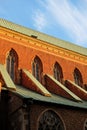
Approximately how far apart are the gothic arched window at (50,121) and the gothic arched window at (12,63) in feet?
18.6

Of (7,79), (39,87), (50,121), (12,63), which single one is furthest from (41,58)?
(50,121)

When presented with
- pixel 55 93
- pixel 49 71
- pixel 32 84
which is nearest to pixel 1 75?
pixel 32 84

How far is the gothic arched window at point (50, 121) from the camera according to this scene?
15.1 m

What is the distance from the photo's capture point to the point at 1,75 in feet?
58.5

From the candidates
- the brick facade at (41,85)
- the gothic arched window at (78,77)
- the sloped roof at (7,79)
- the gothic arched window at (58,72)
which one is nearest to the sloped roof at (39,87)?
the brick facade at (41,85)

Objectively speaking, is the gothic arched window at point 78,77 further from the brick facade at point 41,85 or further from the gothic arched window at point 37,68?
the gothic arched window at point 37,68

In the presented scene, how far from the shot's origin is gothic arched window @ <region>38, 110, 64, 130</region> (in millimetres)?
15121

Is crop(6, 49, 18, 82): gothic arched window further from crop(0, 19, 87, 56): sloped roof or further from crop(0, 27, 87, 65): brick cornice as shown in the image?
crop(0, 19, 87, 56): sloped roof

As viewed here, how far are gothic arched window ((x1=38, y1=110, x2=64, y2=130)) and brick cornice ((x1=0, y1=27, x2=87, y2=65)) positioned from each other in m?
8.03

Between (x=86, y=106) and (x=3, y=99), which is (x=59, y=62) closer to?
(x=86, y=106)

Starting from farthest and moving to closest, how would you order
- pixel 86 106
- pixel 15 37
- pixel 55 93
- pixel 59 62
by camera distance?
pixel 59 62
pixel 15 37
pixel 55 93
pixel 86 106

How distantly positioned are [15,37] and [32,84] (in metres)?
4.84

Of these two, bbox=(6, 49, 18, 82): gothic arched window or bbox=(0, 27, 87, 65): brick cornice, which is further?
bbox=(0, 27, 87, 65): brick cornice

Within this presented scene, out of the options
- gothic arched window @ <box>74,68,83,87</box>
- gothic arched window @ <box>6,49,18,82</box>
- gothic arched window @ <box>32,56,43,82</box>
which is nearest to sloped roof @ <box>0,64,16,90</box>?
gothic arched window @ <box>6,49,18,82</box>
